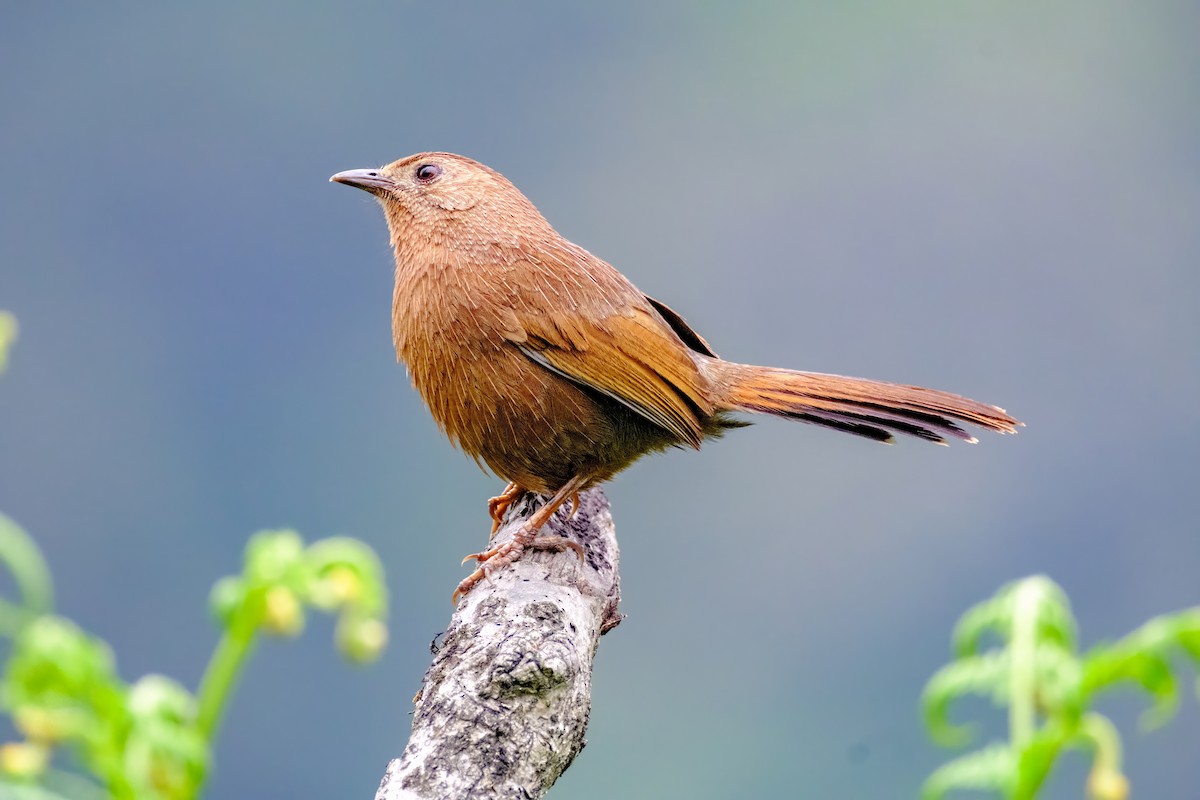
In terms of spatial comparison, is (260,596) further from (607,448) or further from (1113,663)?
(1113,663)

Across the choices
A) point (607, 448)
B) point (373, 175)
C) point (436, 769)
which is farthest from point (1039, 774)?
point (373, 175)

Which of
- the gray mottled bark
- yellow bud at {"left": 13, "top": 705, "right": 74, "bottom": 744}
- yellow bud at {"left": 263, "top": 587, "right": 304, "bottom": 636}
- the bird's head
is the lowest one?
the gray mottled bark

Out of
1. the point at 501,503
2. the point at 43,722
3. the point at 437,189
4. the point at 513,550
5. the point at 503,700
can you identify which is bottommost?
the point at 503,700

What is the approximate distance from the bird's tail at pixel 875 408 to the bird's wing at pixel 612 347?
0.52ft

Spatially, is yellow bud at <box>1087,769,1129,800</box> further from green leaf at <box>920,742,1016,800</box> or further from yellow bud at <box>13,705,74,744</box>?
yellow bud at <box>13,705,74,744</box>

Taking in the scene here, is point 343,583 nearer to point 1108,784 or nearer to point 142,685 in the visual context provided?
point 142,685

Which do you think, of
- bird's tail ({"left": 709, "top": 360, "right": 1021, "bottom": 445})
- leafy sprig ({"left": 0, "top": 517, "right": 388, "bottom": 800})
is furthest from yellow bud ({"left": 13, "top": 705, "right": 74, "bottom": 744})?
bird's tail ({"left": 709, "top": 360, "right": 1021, "bottom": 445})

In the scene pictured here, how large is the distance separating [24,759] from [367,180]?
5.78ft

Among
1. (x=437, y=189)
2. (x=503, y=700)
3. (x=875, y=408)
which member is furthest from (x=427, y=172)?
(x=503, y=700)

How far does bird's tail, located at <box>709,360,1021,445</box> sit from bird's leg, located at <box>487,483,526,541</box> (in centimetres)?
67

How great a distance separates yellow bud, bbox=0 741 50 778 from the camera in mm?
3281

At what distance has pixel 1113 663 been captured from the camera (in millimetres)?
2865

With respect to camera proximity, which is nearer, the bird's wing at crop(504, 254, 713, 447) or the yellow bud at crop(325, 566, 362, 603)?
the bird's wing at crop(504, 254, 713, 447)

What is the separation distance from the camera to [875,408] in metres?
3.25
